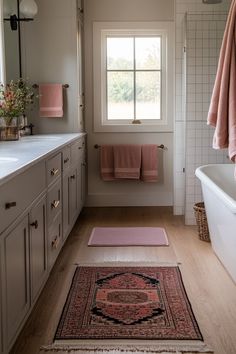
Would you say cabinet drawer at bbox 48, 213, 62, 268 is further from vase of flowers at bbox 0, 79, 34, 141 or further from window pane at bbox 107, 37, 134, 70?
window pane at bbox 107, 37, 134, 70

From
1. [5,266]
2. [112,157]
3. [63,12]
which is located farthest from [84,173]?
[5,266]

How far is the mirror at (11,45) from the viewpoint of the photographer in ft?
13.7

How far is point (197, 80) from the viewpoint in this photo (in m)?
4.64

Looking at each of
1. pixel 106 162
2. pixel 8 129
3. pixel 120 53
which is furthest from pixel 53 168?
pixel 120 53

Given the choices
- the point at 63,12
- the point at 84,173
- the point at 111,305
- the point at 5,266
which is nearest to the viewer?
the point at 5,266

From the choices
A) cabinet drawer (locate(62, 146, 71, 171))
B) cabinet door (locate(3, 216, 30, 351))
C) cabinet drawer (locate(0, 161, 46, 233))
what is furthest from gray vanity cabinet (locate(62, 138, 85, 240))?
cabinet door (locate(3, 216, 30, 351))

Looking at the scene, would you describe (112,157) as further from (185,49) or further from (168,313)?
(168,313)

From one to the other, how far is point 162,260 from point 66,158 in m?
1.08

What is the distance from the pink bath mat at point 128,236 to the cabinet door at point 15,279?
1.76m

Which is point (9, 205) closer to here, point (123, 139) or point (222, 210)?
point (222, 210)

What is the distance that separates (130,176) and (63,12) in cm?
185

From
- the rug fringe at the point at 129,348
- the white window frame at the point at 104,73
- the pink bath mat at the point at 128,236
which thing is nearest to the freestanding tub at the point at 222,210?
the pink bath mat at the point at 128,236

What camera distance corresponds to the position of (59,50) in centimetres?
470

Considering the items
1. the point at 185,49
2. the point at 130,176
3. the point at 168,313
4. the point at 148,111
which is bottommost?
the point at 168,313
